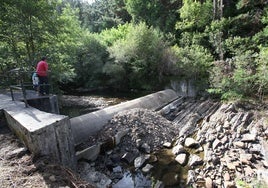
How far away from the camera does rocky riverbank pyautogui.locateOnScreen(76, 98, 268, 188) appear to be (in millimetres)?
5953

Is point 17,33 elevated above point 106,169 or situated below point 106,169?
above

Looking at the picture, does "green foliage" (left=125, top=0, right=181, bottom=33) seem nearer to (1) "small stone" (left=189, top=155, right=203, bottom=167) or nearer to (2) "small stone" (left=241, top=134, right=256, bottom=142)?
(2) "small stone" (left=241, top=134, right=256, bottom=142)

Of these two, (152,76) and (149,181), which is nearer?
(149,181)

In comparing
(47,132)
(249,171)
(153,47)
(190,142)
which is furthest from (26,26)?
(249,171)

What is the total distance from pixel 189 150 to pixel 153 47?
10.9m

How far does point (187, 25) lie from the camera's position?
20016mm

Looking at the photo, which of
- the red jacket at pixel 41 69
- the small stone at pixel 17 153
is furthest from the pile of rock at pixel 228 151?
the red jacket at pixel 41 69

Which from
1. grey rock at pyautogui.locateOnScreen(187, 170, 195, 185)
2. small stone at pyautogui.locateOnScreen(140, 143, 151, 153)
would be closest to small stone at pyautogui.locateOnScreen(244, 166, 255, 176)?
grey rock at pyautogui.locateOnScreen(187, 170, 195, 185)

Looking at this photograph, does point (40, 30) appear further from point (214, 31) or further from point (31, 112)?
point (214, 31)

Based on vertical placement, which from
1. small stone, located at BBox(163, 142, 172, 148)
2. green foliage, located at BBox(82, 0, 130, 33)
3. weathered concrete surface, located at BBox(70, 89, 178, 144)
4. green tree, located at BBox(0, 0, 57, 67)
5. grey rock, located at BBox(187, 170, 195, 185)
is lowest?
grey rock, located at BBox(187, 170, 195, 185)

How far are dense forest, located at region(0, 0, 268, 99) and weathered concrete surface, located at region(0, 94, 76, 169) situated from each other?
4.07 metres

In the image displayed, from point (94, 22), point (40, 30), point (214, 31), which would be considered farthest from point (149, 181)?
point (94, 22)

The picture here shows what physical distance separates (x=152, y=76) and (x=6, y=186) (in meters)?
15.0

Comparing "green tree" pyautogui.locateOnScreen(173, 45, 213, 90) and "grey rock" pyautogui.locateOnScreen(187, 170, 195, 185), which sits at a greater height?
"green tree" pyautogui.locateOnScreen(173, 45, 213, 90)
